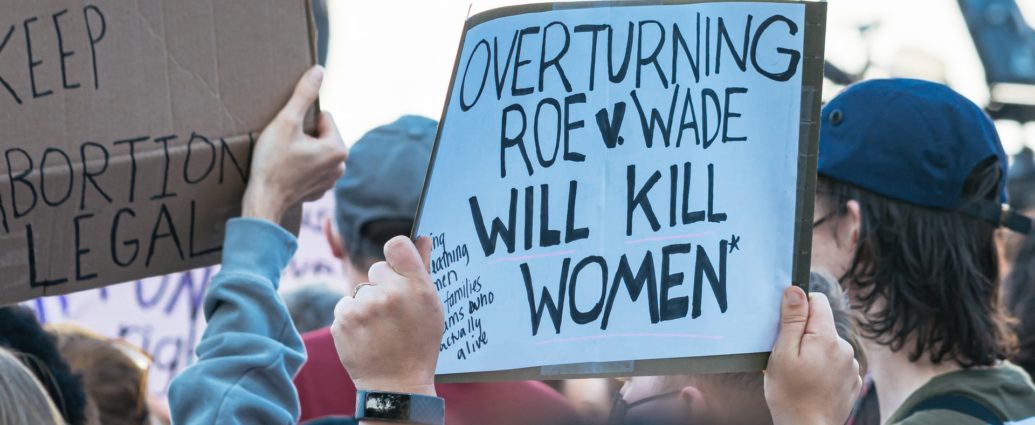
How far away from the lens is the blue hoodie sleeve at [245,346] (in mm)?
2244

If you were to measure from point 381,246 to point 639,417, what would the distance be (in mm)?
1181

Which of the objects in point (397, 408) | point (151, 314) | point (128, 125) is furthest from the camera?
point (151, 314)

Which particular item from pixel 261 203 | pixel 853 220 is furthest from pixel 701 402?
pixel 261 203

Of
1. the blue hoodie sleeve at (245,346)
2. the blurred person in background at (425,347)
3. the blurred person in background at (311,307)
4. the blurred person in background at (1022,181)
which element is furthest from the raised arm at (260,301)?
the blurred person in background at (1022,181)

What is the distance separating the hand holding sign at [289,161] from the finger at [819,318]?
100 centimetres

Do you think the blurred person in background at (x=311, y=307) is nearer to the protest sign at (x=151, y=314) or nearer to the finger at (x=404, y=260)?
the protest sign at (x=151, y=314)

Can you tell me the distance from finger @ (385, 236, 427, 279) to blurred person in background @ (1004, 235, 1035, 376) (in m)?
2.42

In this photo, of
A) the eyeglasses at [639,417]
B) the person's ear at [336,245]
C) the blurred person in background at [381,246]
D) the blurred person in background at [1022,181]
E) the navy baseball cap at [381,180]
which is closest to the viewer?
the eyeglasses at [639,417]

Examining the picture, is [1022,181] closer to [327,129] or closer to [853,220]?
[853,220]

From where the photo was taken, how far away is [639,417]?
2336mm

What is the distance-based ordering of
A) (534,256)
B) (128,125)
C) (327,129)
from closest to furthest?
(534,256)
(128,125)
(327,129)

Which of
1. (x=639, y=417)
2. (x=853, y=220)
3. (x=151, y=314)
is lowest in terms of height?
(x=151, y=314)

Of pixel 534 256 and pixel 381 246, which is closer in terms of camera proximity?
pixel 534 256

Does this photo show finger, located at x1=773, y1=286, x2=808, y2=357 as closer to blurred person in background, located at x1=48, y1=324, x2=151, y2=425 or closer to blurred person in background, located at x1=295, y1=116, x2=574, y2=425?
blurred person in background, located at x1=295, y1=116, x2=574, y2=425
